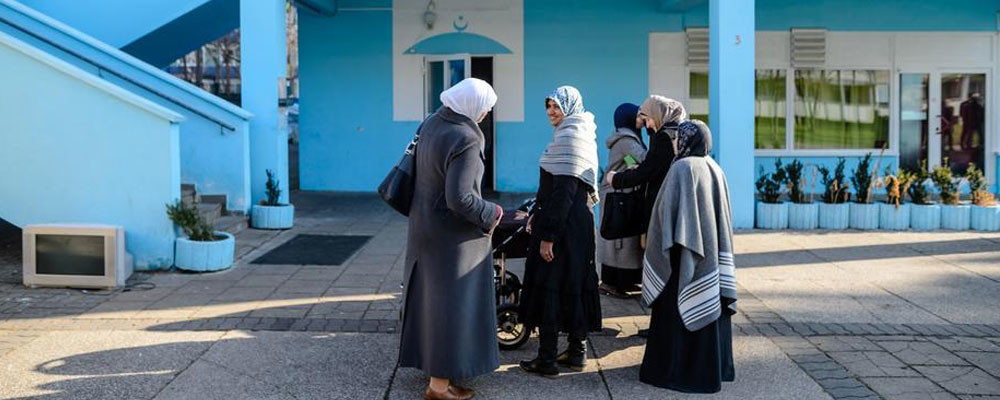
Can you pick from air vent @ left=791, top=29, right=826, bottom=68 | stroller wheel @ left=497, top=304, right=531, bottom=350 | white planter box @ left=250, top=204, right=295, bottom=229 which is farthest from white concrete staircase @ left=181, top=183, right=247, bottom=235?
air vent @ left=791, top=29, right=826, bottom=68

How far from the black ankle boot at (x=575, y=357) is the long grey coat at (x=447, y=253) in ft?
2.44

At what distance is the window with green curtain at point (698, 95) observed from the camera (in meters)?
13.9

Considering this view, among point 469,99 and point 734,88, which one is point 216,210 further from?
point 469,99

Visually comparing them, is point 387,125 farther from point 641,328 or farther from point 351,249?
point 641,328

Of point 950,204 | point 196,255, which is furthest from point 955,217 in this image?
point 196,255

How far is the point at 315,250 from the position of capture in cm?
908

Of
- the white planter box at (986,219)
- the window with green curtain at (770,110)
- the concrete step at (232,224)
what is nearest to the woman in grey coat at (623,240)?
the concrete step at (232,224)

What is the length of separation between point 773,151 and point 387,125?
228 inches

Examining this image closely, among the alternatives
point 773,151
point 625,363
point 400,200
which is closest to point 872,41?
point 773,151

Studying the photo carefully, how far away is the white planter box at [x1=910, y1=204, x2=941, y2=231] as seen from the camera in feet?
34.7

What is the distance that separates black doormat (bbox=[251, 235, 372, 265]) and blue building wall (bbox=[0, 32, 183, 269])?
1.09 meters

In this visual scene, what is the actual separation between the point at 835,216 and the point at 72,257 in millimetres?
7852

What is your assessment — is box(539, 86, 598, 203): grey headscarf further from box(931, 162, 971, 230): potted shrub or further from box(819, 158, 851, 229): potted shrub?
box(931, 162, 971, 230): potted shrub

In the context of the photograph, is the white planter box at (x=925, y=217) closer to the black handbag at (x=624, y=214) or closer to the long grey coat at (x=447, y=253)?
the black handbag at (x=624, y=214)
